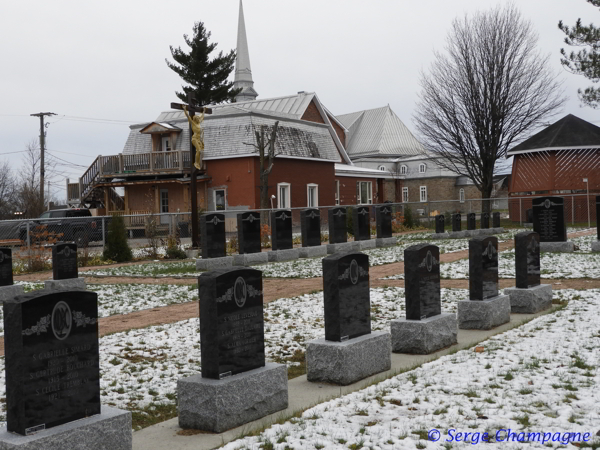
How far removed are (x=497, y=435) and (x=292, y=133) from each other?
34348mm

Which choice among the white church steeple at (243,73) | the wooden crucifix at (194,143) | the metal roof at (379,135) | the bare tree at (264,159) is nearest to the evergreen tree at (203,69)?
the white church steeple at (243,73)

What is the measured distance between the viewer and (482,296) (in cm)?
945

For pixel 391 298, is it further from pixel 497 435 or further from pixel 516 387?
pixel 497 435

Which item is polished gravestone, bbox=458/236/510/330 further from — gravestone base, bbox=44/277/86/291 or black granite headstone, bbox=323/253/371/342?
gravestone base, bbox=44/277/86/291

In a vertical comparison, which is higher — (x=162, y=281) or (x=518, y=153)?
(x=518, y=153)

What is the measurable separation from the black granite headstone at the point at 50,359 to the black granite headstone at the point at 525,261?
7.55 m

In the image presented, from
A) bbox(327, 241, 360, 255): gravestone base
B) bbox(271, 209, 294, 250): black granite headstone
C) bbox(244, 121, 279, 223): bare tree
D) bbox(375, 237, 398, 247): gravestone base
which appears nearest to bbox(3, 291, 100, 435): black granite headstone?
bbox(271, 209, 294, 250): black granite headstone

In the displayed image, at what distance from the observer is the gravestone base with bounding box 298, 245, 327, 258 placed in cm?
2128

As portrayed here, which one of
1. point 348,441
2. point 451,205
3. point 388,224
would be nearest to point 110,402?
point 348,441

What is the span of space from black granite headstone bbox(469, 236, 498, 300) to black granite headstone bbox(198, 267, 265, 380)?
442cm

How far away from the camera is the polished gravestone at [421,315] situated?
799 cm

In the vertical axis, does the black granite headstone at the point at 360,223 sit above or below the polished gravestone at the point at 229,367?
above

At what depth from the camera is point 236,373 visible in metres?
5.66

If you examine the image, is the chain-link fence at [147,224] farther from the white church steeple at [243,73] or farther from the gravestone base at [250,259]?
the white church steeple at [243,73]
